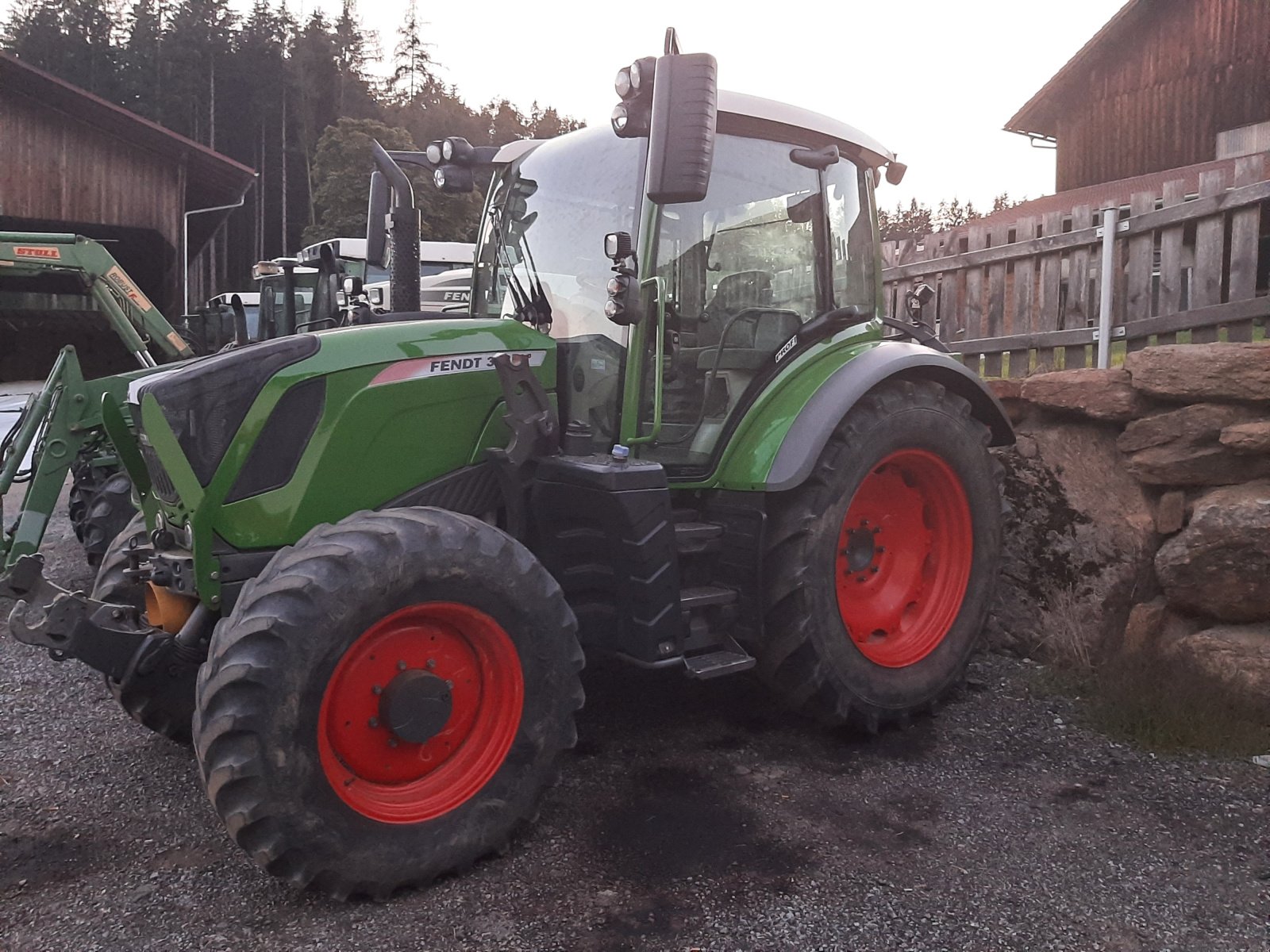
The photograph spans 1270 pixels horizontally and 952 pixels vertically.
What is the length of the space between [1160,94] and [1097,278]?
1359 cm

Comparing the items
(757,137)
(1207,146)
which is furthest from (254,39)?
(757,137)

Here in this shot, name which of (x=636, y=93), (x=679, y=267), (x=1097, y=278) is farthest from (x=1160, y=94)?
(x=636, y=93)

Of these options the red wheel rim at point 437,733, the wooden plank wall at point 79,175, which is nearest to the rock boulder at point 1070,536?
the red wheel rim at point 437,733

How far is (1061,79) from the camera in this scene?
18.0 m

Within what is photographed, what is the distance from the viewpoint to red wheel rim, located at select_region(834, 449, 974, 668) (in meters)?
3.93

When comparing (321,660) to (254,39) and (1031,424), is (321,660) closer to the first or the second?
(1031,424)

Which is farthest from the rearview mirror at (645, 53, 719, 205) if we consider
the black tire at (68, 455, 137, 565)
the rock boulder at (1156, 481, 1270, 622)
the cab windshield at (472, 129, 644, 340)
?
the black tire at (68, 455, 137, 565)

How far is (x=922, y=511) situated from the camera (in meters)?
4.15

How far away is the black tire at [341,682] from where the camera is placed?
8.19 feet

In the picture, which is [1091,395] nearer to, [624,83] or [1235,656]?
[1235,656]

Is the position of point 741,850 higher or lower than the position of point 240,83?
lower

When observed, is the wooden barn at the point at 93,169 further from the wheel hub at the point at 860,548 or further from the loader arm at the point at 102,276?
the wheel hub at the point at 860,548

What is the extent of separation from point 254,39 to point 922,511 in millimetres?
51098

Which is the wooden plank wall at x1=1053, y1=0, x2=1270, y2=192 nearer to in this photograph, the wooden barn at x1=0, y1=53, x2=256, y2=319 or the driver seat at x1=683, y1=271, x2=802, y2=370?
the driver seat at x1=683, y1=271, x2=802, y2=370
